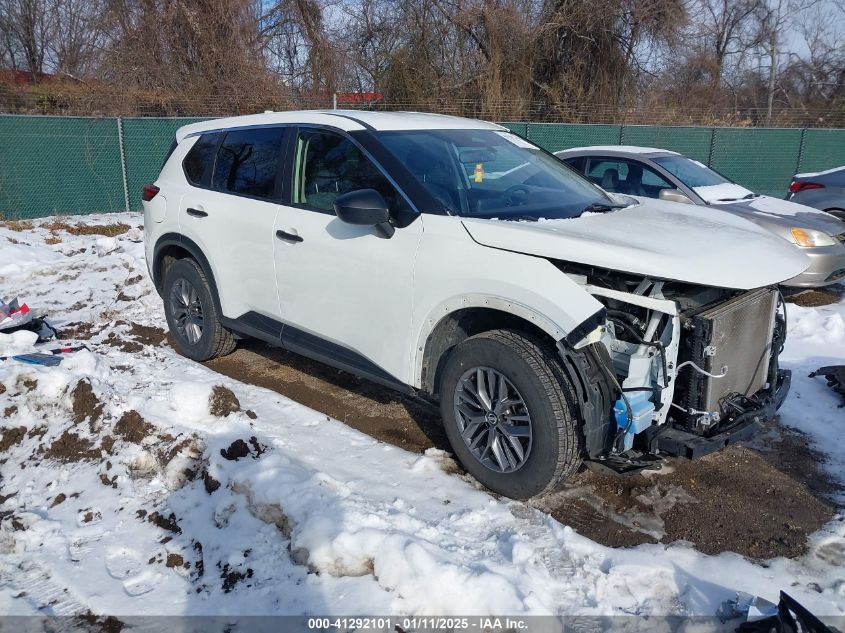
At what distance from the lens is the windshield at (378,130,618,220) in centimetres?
384

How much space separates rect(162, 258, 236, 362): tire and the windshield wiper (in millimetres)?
2927

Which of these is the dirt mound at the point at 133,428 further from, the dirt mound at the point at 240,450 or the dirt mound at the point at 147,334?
the dirt mound at the point at 147,334

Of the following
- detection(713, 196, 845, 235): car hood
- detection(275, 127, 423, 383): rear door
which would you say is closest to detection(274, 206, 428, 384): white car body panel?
detection(275, 127, 423, 383): rear door

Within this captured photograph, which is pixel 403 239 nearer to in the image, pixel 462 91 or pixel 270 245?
pixel 270 245

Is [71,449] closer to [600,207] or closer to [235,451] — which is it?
[235,451]

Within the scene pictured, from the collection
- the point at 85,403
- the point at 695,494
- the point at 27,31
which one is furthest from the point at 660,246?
the point at 27,31

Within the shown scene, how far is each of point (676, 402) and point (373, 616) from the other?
1.80m

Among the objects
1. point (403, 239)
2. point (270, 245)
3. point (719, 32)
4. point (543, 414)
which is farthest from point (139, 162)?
point (719, 32)

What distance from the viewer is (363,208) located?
143 inches

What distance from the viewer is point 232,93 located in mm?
18438

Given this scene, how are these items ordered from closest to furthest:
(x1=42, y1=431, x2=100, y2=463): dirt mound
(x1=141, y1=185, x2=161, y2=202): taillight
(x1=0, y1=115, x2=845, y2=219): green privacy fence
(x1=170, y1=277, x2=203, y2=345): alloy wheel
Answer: (x1=42, y1=431, x2=100, y2=463): dirt mound, (x1=170, y1=277, x2=203, y2=345): alloy wheel, (x1=141, y1=185, x2=161, y2=202): taillight, (x1=0, y1=115, x2=845, y2=219): green privacy fence

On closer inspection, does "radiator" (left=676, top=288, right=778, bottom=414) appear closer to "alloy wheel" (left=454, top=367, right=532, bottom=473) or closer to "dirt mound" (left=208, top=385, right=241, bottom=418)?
"alloy wheel" (left=454, top=367, right=532, bottom=473)

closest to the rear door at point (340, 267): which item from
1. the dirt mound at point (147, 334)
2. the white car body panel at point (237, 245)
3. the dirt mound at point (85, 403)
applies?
the white car body panel at point (237, 245)

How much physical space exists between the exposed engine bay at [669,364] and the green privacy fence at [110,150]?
12.7 metres
